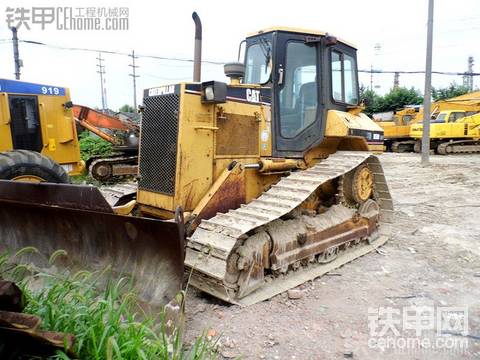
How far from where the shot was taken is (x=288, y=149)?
5066mm

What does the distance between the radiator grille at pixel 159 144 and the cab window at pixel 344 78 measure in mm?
2369

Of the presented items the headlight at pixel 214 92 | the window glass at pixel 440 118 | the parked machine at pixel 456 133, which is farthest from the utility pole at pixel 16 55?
the window glass at pixel 440 118

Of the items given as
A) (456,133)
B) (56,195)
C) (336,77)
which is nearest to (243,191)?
(56,195)

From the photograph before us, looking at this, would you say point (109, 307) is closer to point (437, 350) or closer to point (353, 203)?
point (437, 350)

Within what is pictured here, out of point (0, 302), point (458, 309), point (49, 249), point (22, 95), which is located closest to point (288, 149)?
point (458, 309)

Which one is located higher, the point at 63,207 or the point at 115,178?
the point at 63,207

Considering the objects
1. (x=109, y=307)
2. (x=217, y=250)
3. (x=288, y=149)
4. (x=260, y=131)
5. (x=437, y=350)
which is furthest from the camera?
(x=288, y=149)

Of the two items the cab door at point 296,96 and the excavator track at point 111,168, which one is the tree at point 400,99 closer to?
the excavator track at point 111,168

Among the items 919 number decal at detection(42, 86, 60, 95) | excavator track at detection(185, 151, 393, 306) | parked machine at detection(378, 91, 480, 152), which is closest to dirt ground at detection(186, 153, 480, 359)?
excavator track at detection(185, 151, 393, 306)

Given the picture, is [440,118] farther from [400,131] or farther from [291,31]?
[291,31]

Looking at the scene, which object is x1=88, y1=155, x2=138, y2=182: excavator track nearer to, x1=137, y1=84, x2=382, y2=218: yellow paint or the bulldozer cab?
x1=137, y1=84, x2=382, y2=218: yellow paint

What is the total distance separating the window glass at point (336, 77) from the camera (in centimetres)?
530

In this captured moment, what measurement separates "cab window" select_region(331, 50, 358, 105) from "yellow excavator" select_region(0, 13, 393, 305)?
3 centimetres

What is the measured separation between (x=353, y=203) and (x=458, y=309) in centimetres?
208
